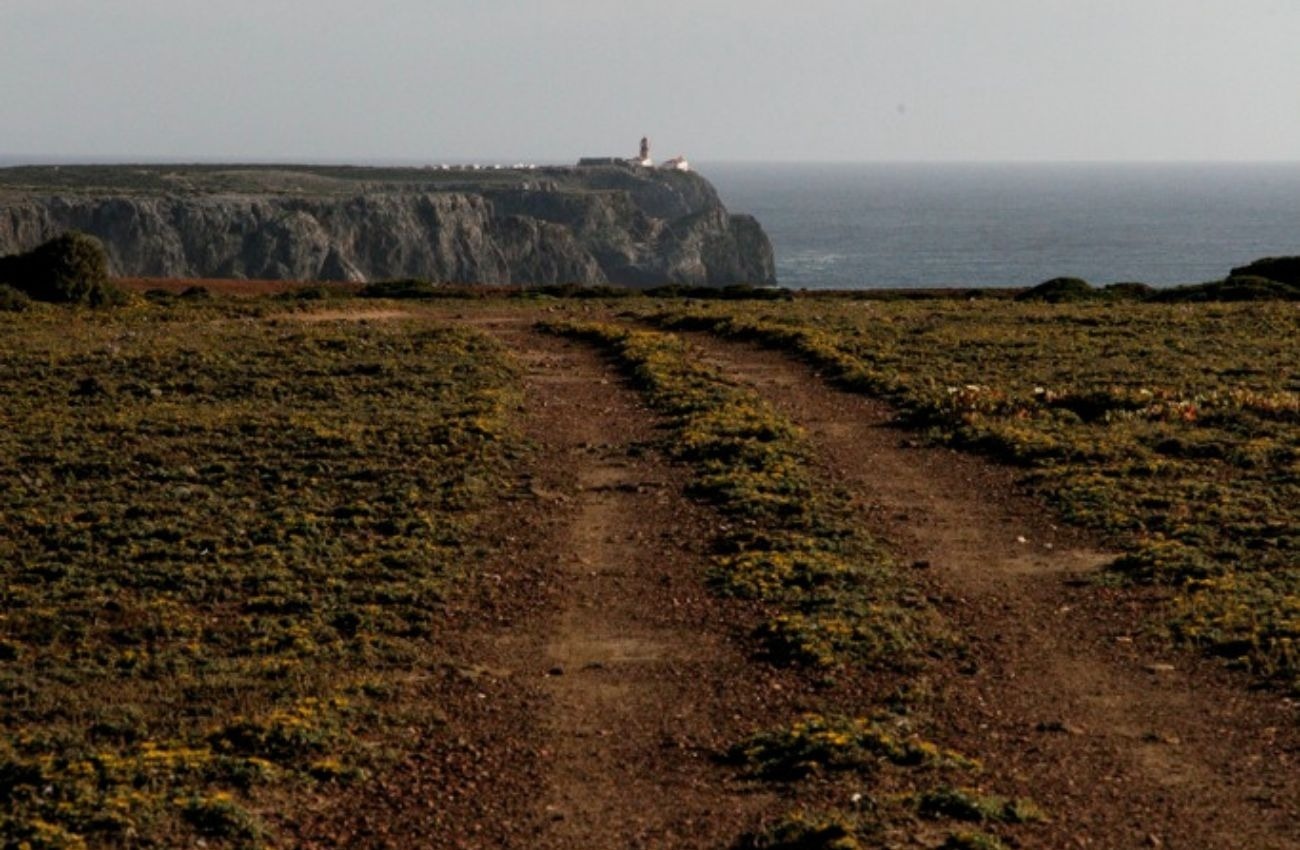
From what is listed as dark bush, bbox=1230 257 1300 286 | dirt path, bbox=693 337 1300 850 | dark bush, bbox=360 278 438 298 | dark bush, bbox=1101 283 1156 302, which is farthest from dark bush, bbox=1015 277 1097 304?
dirt path, bbox=693 337 1300 850

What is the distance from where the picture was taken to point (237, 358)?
31.7 meters

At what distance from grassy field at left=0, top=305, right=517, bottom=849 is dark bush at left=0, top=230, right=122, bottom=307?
16076 mm

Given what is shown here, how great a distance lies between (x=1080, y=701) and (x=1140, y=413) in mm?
13199

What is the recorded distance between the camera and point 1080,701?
42.3 feet

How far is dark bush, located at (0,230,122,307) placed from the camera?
4650cm

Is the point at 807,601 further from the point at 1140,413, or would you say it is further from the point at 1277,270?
the point at 1277,270

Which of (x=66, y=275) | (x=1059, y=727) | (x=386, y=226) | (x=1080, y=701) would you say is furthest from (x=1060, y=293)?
(x=386, y=226)

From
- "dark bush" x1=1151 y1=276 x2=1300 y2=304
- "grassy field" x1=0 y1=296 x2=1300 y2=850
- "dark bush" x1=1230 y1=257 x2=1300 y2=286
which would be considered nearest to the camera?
"grassy field" x1=0 y1=296 x2=1300 y2=850

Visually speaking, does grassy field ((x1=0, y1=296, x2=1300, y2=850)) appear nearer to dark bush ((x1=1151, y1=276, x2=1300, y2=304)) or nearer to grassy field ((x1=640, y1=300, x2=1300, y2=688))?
grassy field ((x1=640, y1=300, x2=1300, y2=688))

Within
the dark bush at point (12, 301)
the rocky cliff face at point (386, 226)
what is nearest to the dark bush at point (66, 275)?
the dark bush at point (12, 301)

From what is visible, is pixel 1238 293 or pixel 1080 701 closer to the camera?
pixel 1080 701

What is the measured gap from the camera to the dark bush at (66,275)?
153 feet

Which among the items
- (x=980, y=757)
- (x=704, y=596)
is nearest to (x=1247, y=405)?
(x=704, y=596)

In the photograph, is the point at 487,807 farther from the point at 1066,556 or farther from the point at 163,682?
the point at 1066,556
